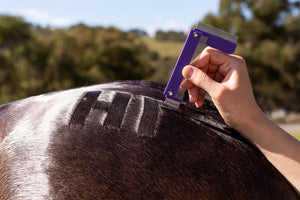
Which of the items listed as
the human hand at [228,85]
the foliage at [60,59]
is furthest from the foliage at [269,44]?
the human hand at [228,85]

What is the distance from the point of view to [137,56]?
29641mm

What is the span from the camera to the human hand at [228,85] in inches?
45.3

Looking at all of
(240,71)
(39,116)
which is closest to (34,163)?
(39,116)

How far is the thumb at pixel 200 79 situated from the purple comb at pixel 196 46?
4 cm

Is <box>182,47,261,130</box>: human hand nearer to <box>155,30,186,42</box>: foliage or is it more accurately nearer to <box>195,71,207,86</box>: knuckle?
<box>195,71,207,86</box>: knuckle

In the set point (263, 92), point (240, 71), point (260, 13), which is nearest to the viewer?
point (240, 71)

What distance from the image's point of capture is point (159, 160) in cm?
107

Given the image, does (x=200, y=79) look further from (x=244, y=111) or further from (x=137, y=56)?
(x=137, y=56)

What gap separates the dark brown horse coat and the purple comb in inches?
2.6

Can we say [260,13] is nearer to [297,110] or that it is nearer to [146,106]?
[297,110]

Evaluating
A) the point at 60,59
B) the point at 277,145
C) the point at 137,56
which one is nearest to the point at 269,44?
the point at 137,56

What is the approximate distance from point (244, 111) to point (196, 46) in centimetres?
31

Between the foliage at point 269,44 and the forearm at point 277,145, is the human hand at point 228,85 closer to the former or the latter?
the forearm at point 277,145

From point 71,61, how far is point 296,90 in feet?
61.6
